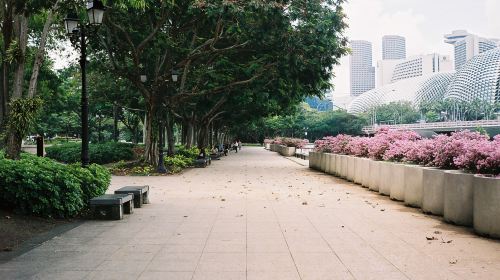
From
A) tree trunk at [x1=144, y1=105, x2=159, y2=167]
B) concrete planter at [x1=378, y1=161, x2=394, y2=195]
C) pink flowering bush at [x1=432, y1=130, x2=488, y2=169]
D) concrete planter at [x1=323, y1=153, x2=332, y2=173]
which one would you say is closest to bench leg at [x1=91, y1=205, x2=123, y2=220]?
pink flowering bush at [x1=432, y1=130, x2=488, y2=169]

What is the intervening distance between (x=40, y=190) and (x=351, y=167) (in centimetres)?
1184

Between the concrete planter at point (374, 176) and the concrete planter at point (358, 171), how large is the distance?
1132mm

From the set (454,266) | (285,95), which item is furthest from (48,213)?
(285,95)

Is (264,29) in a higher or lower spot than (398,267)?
higher

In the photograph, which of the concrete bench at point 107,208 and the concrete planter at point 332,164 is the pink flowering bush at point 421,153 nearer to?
the concrete bench at point 107,208

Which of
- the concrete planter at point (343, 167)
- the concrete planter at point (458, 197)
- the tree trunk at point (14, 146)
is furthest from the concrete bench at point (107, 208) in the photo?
the concrete planter at point (343, 167)

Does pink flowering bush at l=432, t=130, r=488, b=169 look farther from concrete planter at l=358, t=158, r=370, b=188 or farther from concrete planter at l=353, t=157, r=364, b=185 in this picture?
Answer: concrete planter at l=353, t=157, r=364, b=185

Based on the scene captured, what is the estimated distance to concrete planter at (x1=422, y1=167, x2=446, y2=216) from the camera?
379 inches

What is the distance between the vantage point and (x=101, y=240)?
7.43 meters

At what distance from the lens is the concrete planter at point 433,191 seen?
9.62 metres

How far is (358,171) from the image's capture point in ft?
55.4

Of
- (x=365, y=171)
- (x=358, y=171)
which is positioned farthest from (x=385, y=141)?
(x=358, y=171)

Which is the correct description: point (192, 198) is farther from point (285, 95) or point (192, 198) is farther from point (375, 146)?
point (285, 95)

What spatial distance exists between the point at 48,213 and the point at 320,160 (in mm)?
17092
